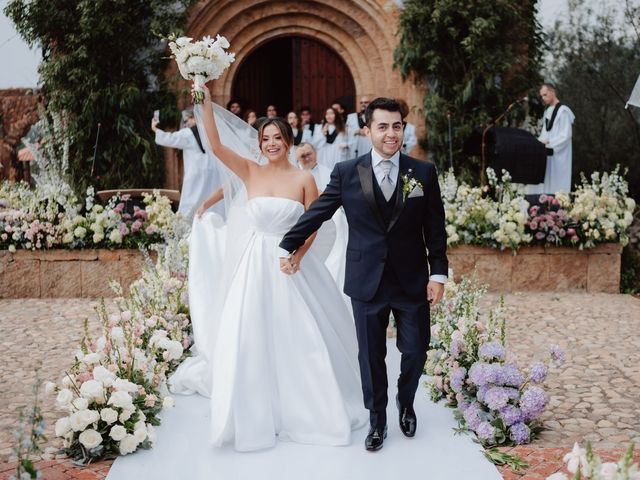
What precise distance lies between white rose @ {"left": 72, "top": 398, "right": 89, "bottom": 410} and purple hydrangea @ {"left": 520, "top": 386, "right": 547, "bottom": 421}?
2186 mm

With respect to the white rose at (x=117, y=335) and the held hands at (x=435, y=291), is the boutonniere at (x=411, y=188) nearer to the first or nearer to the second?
the held hands at (x=435, y=291)

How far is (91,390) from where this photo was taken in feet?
11.9

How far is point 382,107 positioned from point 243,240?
1.25m

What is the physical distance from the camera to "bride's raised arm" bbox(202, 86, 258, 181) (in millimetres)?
4082

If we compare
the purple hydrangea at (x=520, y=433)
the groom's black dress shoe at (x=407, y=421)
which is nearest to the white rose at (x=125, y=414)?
the groom's black dress shoe at (x=407, y=421)

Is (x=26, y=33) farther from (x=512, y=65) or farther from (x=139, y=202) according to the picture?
(x=512, y=65)

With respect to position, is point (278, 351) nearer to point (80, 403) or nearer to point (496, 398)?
point (80, 403)

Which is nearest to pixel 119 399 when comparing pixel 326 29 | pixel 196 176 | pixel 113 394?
pixel 113 394

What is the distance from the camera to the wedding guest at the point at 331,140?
11.3m

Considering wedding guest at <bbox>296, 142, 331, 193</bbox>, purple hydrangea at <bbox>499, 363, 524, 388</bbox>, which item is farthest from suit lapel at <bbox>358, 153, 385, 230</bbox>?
wedding guest at <bbox>296, 142, 331, 193</bbox>

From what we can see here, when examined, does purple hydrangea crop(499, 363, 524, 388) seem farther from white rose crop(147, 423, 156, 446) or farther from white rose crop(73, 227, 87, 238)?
white rose crop(73, 227, 87, 238)

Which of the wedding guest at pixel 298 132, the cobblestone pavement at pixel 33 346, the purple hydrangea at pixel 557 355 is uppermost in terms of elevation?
the wedding guest at pixel 298 132

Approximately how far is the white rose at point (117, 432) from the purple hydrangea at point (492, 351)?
1917mm

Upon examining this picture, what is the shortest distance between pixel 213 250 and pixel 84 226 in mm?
3406
